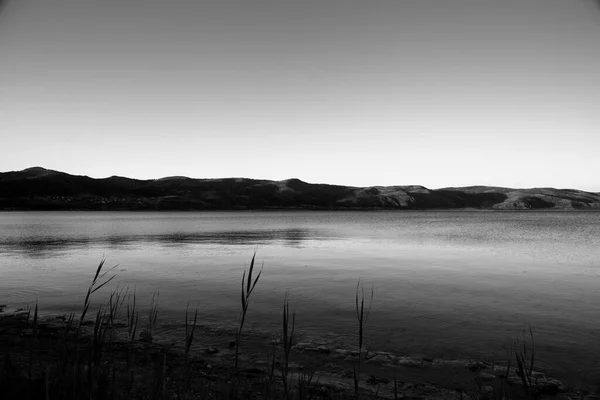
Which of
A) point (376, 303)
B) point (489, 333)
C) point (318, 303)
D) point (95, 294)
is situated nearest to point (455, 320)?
point (489, 333)

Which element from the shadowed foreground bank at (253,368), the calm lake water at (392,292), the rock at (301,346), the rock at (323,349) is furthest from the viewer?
the calm lake water at (392,292)

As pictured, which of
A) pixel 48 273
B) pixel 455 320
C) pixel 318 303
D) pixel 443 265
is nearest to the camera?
pixel 455 320

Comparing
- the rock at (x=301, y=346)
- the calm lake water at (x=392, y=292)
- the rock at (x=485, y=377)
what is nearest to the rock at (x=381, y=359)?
the calm lake water at (x=392, y=292)

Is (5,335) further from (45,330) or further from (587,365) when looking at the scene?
(587,365)

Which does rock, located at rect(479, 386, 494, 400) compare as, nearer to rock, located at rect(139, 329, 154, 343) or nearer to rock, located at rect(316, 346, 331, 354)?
rock, located at rect(316, 346, 331, 354)

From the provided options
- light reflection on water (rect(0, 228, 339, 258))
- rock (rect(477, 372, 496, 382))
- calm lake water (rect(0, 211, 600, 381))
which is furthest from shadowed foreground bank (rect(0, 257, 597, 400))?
light reflection on water (rect(0, 228, 339, 258))

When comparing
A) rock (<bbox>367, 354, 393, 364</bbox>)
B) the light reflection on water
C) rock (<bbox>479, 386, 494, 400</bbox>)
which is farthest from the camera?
the light reflection on water

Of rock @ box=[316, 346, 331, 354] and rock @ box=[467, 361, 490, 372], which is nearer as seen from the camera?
rock @ box=[467, 361, 490, 372]

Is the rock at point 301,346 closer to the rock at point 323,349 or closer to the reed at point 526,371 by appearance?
the rock at point 323,349

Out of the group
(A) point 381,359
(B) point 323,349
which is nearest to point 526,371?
(A) point 381,359

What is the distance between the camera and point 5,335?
447 inches

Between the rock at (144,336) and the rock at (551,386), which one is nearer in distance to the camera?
the rock at (551,386)

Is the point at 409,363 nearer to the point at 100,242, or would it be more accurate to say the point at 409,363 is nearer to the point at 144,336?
the point at 144,336

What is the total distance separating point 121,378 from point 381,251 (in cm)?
3133
